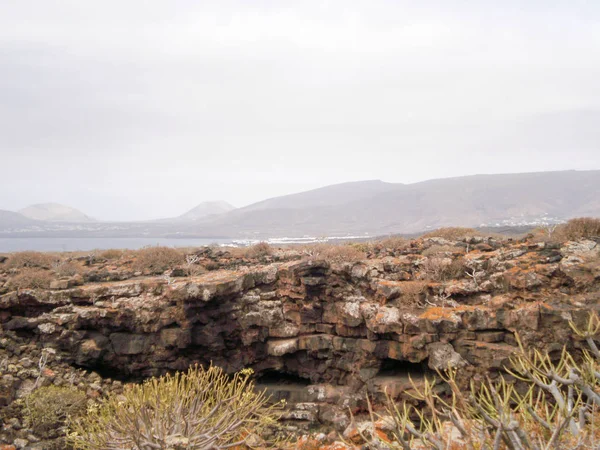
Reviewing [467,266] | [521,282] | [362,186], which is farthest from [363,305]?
[362,186]

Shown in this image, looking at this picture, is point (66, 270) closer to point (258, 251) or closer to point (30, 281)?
point (30, 281)

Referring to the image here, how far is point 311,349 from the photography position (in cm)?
1369

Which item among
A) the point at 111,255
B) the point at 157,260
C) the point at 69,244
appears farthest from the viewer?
the point at 69,244

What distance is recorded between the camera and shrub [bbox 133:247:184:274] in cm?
1664

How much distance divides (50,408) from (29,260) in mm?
9490

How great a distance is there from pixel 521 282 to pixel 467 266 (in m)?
2.04

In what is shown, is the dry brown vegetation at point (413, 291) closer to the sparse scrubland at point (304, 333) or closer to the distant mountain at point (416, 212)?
the sparse scrubland at point (304, 333)

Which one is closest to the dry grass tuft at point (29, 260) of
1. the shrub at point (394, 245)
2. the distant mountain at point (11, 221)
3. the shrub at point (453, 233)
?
the shrub at point (394, 245)

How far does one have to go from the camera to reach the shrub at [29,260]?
53.3 ft

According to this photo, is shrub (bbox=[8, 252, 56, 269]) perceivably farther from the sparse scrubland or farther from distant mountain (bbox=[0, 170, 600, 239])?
distant mountain (bbox=[0, 170, 600, 239])

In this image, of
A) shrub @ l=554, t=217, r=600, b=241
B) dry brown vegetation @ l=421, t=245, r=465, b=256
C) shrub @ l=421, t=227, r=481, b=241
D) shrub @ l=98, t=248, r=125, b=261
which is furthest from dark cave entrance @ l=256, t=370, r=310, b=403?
shrub @ l=554, t=217, r=600, b=241

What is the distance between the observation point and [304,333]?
14086 millimetres

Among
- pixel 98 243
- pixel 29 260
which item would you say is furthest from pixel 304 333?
pixel 98 243

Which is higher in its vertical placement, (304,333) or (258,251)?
(258,251)
